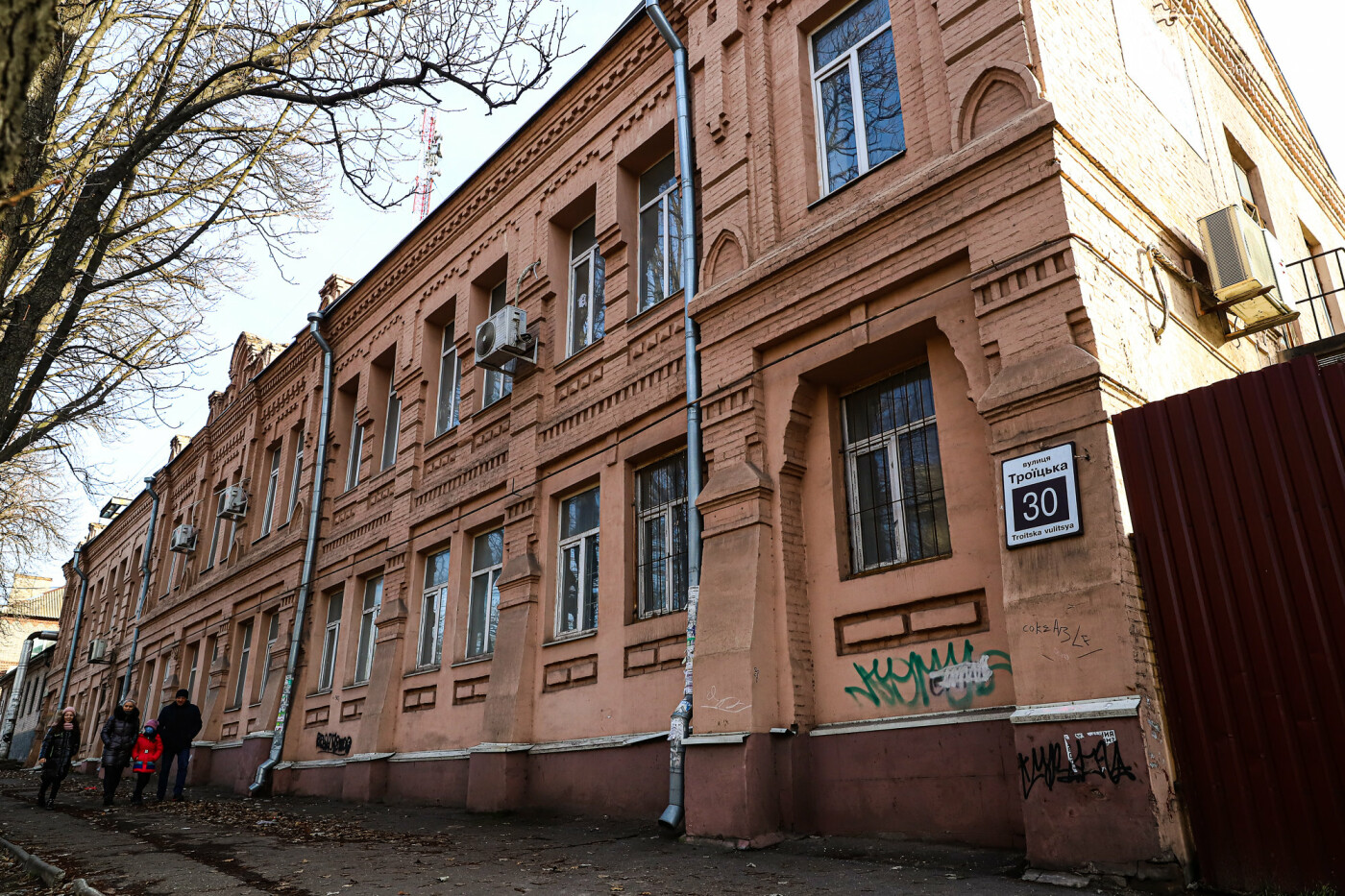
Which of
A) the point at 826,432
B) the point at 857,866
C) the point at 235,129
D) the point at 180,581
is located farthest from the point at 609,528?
the point at 180,581

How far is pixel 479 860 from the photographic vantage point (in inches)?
271

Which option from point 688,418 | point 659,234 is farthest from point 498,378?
point 688,418

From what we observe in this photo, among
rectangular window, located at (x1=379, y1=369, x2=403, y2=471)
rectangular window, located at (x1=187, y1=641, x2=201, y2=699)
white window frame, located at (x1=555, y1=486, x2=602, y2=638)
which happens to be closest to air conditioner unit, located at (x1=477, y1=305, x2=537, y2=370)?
white window frame, located at (x1=555, y1=486, x2=602, y2=638)

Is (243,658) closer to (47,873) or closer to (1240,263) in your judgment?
(47,873)

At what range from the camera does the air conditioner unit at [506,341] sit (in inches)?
453

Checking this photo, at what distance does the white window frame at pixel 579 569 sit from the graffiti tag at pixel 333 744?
5.47 m

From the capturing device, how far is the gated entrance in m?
4.62

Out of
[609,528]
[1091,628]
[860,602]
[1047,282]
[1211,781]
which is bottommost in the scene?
[1211,781]

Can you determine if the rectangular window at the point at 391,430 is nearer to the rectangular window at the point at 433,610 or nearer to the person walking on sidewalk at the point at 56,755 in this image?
the rectangular window at the point at 433,610

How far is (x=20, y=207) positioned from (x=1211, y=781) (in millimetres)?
8458

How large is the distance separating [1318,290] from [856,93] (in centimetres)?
823

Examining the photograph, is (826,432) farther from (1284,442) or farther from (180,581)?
(180,581)

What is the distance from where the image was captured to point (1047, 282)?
20.0 feet

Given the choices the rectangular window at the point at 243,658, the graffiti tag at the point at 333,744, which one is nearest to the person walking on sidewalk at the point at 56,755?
the graffiti tag at the point at 333,744
